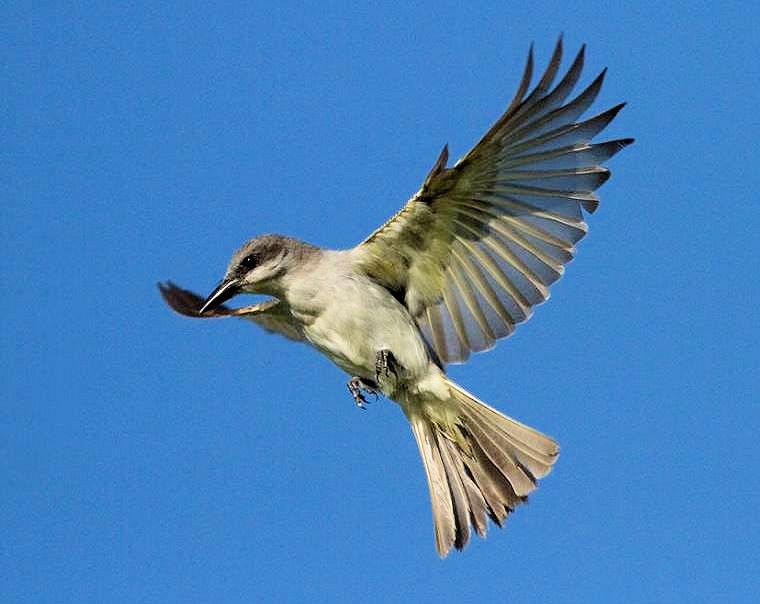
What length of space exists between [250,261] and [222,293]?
1.33 ft

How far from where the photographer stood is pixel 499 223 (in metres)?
8.67

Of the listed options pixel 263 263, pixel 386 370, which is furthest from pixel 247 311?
pixel 386 370

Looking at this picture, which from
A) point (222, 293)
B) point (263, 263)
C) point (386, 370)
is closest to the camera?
point (386, 370)

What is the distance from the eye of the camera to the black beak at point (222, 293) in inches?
365

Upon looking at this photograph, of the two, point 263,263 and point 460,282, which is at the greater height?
point 263,263

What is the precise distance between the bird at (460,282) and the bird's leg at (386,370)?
1 centimetres

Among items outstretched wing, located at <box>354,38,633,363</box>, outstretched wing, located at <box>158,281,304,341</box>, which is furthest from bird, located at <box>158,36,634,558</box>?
outstretched wing, located at <box>158,281,304,341</box>

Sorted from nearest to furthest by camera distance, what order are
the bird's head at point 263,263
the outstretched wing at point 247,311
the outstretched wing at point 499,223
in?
the outstretched wing at point 499,223 < the bird's head at point 263,263 < the outstretched wing at point 247,311

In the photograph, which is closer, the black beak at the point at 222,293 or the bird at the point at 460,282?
the bird at the point at 460,282

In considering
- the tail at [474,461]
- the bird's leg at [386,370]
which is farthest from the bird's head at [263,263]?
the tail at [474,461]

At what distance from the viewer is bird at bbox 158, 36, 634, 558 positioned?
831 centimetres

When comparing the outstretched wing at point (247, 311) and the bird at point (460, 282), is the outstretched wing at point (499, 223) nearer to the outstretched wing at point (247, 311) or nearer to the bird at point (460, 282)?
the bird at point (460, 282)

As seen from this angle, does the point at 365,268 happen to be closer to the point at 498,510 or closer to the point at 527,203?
the point at 527,203

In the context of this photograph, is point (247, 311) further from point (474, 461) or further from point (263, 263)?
point (474, 461)
